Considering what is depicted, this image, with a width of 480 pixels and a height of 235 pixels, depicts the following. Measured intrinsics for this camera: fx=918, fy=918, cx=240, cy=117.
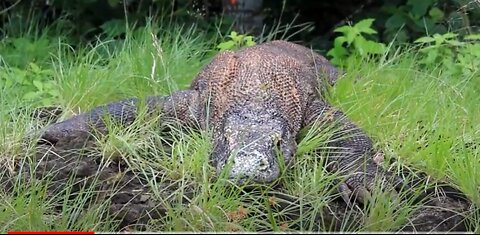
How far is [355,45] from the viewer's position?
6.16 meters

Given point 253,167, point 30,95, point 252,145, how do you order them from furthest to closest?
point 30,95, point 252,145, point 253,167

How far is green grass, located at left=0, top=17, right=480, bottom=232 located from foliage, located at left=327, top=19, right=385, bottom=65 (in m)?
0.17

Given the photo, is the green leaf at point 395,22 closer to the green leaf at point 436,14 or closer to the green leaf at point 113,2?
the green leaf at point 436,14

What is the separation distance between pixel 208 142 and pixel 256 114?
0.97ft

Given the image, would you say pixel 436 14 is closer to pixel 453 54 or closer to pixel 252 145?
pixel 453 54

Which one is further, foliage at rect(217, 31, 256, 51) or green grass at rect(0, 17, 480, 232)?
foliage at rect(217, 31, 256, 51)

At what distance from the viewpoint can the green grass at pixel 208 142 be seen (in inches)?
148

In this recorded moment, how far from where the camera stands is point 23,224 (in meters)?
3.67

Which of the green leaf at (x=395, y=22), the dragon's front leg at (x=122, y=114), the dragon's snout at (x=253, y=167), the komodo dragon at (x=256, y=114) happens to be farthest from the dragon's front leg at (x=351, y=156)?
the green leaf at (x=395, y=22)

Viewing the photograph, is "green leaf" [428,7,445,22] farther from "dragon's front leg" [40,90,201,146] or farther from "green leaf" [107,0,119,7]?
"dragon's front leg" [40,90,201,146]

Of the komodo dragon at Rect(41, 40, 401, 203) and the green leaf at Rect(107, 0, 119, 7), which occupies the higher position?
the komodo dragon at Rect(41, 40, 401, 203)

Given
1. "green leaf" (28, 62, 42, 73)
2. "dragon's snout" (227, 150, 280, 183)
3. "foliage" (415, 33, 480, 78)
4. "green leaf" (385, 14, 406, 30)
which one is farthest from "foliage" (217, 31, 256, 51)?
"dragon's snout" (227, 150, 280, 183)

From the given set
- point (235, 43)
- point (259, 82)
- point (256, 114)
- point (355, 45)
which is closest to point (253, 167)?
point (256, 114)

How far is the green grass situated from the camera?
12.3ft
